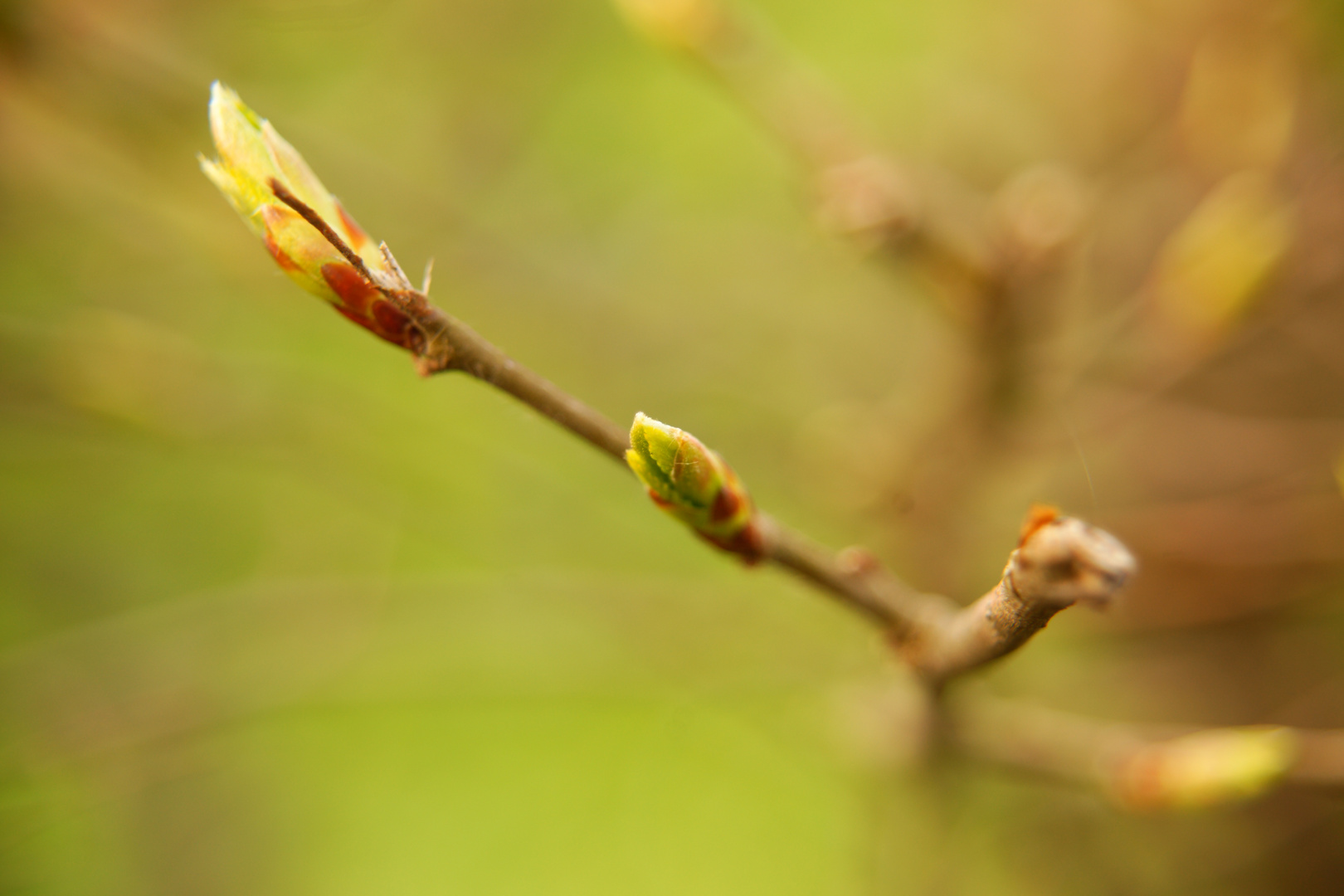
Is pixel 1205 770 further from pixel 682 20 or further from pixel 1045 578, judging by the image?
pixel 682 20

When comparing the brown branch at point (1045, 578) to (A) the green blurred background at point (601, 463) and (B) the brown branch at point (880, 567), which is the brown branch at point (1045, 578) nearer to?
(B) the brown branch at point (880, 567)

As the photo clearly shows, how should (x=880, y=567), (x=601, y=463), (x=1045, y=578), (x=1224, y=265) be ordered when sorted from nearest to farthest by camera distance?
(x=1045, y=578)
(x=880, y=567)
(x=1224, y=265)
(x=601, y=463)

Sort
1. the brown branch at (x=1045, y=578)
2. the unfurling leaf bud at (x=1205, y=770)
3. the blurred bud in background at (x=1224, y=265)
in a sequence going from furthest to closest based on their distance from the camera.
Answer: the blurred bud in background at (x=1224, y=265) < the unfurling leaf bud at (x=1205, y=770) < the brown branch at (x=1045, y=578)

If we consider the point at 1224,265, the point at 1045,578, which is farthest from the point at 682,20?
the point at 1045,578

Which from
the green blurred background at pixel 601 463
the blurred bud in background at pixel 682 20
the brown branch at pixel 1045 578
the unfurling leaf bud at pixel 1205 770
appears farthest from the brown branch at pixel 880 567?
the blurred bud in background at pixel 682 20

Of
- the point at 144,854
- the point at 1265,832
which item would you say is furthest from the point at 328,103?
the point at 1265,832

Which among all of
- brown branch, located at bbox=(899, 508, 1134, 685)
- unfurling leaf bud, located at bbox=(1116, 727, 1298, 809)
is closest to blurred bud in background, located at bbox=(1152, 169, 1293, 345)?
unfurling leaf bud, located at bbox=(1116, 727, 1298, 809)

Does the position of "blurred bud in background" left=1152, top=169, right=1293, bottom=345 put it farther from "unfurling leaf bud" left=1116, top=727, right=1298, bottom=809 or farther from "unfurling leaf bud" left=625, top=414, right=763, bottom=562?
"unfurling leaf bud" left=625, top=414, right=763, bottom=562
